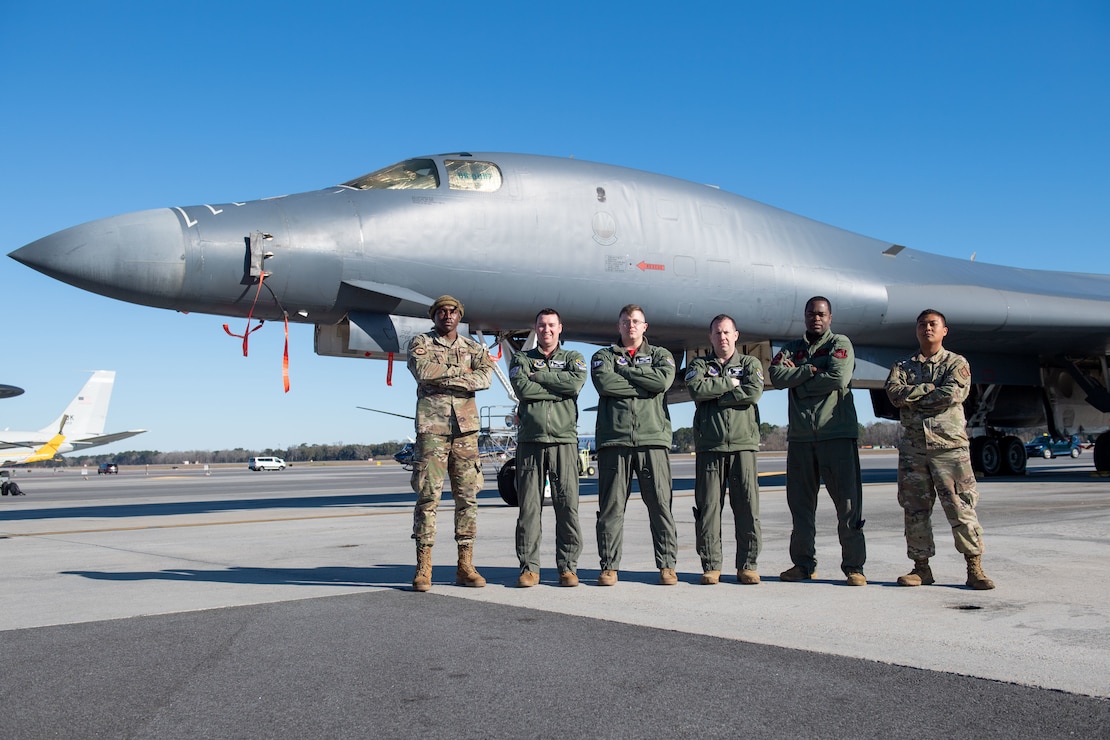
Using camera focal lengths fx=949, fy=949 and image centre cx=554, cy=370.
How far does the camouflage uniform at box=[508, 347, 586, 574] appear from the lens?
6.04 m

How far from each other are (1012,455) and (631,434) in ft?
50.4

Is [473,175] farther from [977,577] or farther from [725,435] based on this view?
[977,577]

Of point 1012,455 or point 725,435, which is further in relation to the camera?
point 1012,455

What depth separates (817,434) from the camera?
6.11 m

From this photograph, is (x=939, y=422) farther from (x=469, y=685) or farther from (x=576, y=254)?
(x=576, y=254)

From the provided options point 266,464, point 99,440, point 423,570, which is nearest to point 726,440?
point 423,570

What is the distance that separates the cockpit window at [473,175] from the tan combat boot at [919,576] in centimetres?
657

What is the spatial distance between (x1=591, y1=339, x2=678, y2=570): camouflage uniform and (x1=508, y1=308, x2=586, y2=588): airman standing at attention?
0.57ft

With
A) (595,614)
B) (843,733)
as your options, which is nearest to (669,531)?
(595,614)

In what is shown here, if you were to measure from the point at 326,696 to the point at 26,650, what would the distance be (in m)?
1.64

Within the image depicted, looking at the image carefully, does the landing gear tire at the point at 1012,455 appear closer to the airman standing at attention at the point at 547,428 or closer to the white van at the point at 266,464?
the airman standing at attention at the point at 547,428

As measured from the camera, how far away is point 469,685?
3.40 meters

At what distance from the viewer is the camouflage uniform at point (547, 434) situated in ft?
19.8

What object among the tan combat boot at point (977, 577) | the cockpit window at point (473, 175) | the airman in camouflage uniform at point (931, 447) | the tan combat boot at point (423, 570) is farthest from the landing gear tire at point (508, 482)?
the tan combat boot at point (977, 577)
